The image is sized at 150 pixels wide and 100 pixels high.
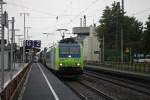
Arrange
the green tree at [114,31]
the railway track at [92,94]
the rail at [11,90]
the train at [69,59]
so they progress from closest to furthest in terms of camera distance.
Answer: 1. the rail at [11,90]
2. the railway track at [92,94]
3. the train at [69,59]
4. the green tree at [114,31]

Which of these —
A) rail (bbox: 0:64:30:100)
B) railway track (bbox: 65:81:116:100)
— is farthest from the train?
rail (bbox: 0:64:30:100)

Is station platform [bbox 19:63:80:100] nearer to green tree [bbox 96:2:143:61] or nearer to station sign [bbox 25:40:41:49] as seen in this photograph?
green tree [bbox 96:2:143:61]

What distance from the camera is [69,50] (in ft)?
110

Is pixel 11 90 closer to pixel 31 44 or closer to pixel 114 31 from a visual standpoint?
pixel 31 44

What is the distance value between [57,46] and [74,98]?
15.0m

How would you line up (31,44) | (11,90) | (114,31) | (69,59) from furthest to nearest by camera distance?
1. (114,31)
2. (31,44)
3. (69,59)
4. (11,90)

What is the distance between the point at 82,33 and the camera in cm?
14462

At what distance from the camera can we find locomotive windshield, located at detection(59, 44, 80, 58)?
33.1 m

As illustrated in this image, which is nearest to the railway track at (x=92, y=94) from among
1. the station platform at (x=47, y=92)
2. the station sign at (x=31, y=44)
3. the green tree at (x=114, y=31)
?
the station platform at (x=47, y=92)

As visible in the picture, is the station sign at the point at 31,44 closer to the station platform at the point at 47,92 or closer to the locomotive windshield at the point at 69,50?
the locomotive windshield at the point at 69,50

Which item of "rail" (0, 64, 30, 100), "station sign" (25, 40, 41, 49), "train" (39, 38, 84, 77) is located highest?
"station sign" (25, 40, 41, 49)

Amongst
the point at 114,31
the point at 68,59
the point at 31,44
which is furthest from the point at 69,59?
the point at 114,31

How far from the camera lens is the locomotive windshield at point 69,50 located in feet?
109

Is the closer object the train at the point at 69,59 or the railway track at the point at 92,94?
the railway track at the point at 92,94
